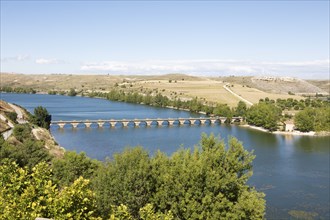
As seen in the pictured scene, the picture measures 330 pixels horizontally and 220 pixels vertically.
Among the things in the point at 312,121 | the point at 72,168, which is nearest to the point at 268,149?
the point at 312,121

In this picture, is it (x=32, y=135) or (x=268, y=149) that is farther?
(x=268, y=149)

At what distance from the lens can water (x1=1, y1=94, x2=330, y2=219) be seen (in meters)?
48.1

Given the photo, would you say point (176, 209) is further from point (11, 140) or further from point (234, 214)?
point (11, 140)

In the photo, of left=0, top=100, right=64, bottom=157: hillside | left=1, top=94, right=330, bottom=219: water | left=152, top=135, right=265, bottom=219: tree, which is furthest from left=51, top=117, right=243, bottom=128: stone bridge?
A: left=152, top=135, right=265, bottom=219: tree

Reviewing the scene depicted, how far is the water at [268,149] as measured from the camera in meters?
48.1

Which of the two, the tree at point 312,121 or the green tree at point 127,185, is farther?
the tree at point 312,121

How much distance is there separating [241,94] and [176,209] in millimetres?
160800

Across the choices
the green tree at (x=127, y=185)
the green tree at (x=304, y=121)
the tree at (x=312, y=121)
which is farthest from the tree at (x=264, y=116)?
the green tree at (x=127, y=185)

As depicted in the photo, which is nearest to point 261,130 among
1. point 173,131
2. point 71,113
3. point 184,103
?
point 173,131

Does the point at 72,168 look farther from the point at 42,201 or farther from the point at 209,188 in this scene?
the point at 42,201

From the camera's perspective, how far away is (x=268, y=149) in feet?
261

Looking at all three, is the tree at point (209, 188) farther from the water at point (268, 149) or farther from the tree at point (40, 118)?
the tree at point (40, 118)

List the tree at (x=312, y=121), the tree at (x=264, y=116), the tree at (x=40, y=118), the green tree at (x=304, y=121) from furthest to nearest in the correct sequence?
the tree at (x=264, y=116), the tree at (x=312, y=121), the green tree at (x=304, y=121), the tree at (x=40, y=118)

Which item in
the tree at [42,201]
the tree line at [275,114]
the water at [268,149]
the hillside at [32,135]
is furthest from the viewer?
the tree line at [275,114]
